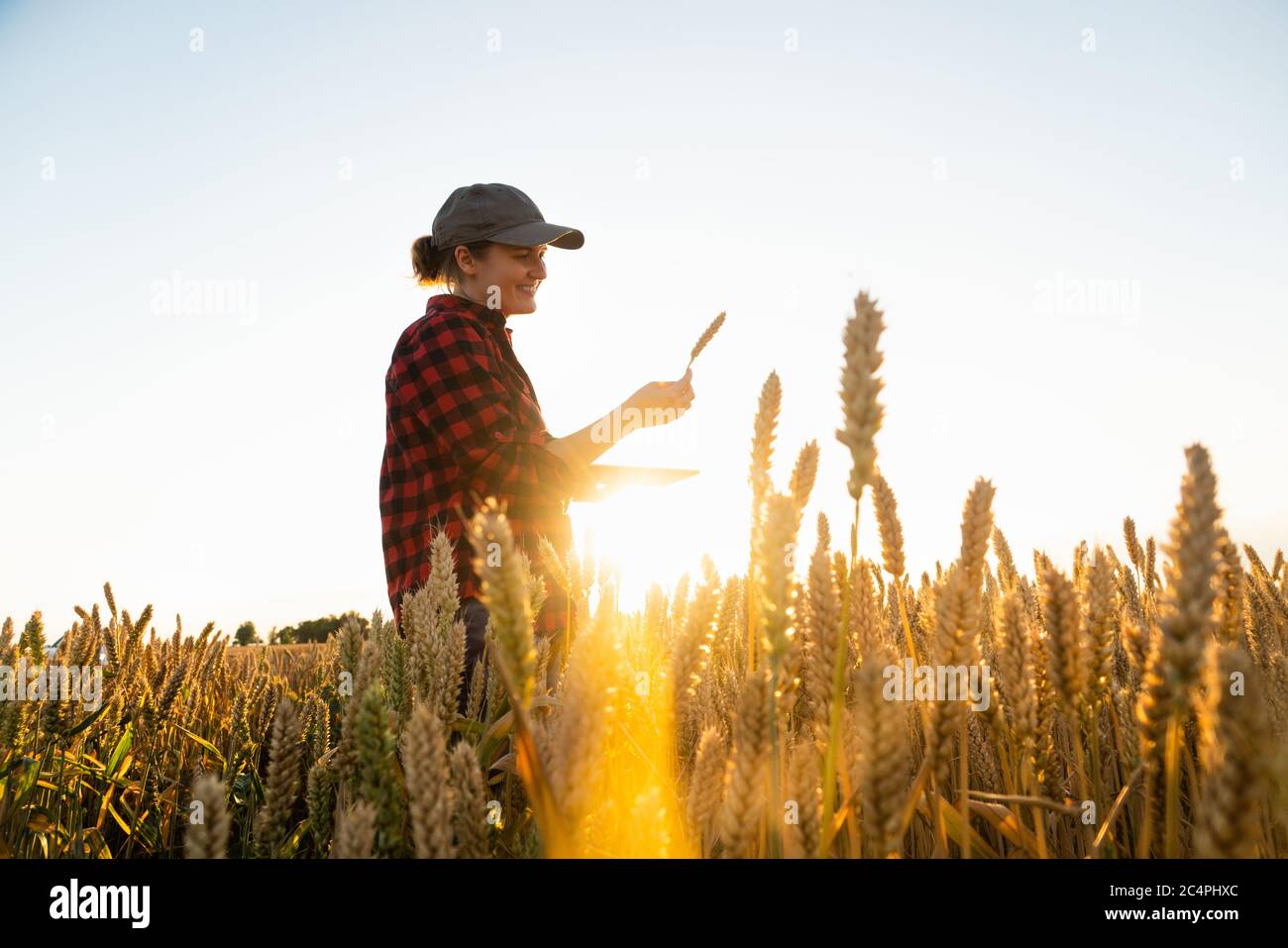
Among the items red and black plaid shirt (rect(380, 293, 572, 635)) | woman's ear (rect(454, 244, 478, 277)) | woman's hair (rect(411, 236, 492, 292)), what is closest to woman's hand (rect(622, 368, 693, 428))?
red and black plaid shirt (rect(380, 293, 572, 635))

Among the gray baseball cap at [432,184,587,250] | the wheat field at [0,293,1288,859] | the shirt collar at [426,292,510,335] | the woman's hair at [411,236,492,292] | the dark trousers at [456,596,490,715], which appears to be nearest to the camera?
the wheat field at [0,293,1288,859]

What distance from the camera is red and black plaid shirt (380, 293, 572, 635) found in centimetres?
327

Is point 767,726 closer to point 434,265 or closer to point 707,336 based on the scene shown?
point 707,336

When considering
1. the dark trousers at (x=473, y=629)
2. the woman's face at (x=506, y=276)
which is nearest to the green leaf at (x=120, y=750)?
the dark trousers at (x=473, y=629)

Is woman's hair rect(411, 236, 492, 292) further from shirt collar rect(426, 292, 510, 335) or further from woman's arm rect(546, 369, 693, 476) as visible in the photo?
woman's arm rect(546, 369, 693, 476)

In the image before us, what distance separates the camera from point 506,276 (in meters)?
4.10

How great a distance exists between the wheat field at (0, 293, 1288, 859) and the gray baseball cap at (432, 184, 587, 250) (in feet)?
7.02

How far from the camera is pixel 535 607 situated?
2.28 m

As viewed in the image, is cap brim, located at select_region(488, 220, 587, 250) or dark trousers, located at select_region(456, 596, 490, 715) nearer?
dark trousers, located at select_region(456, 596, 490, 715)

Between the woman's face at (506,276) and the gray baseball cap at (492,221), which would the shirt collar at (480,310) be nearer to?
the woman's face at (506,276)

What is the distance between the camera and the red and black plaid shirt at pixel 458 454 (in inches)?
129
